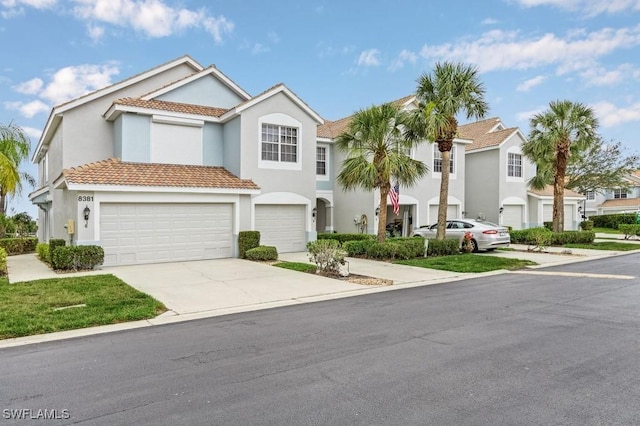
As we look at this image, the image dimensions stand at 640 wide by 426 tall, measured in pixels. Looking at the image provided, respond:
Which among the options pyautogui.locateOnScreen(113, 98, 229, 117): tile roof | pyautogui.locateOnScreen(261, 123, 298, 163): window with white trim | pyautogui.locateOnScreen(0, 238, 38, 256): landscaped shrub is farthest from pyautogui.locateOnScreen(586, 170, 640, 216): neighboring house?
pyautogui.locateOnScreen(0, 238, 38, 256): landscaped shrub

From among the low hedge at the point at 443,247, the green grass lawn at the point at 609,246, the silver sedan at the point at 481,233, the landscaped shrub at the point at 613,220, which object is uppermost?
the landscaped shrub at the point at 613,220

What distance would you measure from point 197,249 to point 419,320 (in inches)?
453

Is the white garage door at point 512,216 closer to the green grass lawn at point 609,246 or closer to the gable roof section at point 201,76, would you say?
the green grass lawn at point 609,246

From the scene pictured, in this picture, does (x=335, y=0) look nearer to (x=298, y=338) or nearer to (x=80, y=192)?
(x=80, y=192)

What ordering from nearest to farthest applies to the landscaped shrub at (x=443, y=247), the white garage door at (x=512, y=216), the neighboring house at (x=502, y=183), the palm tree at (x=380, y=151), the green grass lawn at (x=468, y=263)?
the green grass lawn at (x=468, y=263) < the palm tree at (x=380, y=151) < the landscaped shrub at (x=443, y=247) < the neighboring house at (x=502, y=183) < the white garage door at (x=512, y=216)

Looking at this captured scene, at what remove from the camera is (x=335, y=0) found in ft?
64.0

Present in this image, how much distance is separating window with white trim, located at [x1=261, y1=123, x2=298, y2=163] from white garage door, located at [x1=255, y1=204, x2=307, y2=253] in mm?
2216

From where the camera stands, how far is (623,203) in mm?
52062

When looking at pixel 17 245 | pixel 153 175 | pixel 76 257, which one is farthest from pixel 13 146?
pixel 76 257

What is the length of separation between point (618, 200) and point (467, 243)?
150 feet

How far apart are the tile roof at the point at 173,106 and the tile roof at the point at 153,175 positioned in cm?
235

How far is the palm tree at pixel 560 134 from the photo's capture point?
75.4 ft

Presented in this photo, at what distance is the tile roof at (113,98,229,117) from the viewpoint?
1749cm

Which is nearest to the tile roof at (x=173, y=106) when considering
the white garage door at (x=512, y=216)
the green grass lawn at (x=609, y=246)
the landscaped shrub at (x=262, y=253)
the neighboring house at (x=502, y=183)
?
the landscaped shrub at (x=262, y=253)
